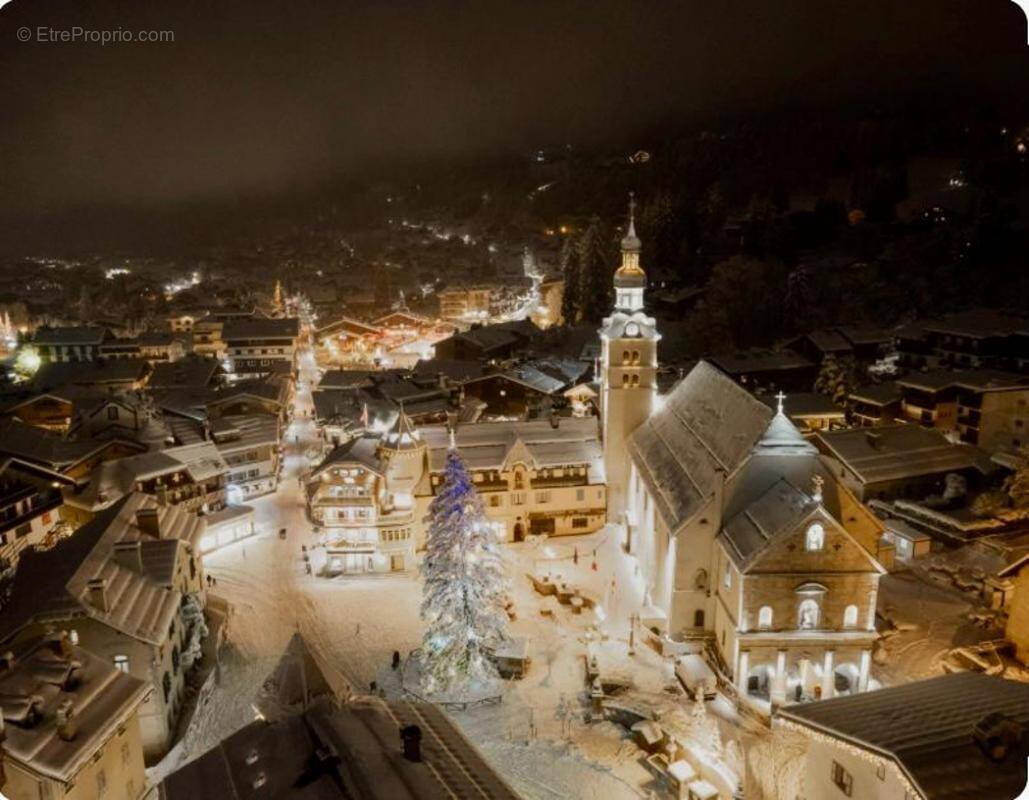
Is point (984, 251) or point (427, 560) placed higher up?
point (984, 251)

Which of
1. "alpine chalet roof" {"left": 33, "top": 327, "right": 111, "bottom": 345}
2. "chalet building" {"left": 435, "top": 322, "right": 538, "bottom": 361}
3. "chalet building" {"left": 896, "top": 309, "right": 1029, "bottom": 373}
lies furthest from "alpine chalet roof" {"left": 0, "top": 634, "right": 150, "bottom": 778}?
"alpine chalet roof" {"left": 33, "top": 327, "right": 111, "bottom": 345}

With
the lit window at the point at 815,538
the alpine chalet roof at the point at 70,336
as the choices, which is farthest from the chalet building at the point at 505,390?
the alpine chalet roof at the point at 70,336

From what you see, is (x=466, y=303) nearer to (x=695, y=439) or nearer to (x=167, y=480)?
(x=167, y=480)

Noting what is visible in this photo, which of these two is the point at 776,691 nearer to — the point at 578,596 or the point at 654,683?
the point at 654,683

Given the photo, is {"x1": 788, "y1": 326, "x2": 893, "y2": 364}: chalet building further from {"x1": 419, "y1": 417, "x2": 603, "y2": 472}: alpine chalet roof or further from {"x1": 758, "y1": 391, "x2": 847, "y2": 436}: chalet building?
{"x1": 419, "y1": 417, "x2": 603, "y2": 472}: alpine chalet roof

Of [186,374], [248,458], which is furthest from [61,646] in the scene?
[186,374]

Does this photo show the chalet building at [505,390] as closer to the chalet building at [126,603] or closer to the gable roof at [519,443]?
the gable roof at [519,443]

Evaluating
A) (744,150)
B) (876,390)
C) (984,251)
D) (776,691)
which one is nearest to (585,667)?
(776,691)
